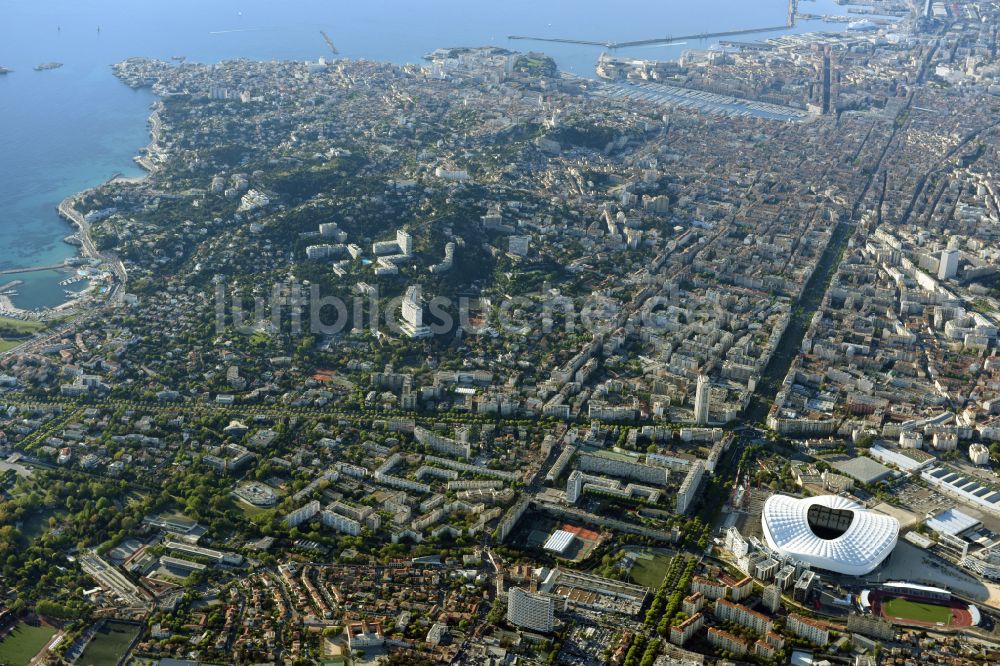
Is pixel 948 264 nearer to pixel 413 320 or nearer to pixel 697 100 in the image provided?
pixel 413 320

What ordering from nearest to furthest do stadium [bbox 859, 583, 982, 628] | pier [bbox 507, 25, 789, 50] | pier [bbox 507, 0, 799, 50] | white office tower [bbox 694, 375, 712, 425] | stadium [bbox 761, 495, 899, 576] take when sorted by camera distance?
stadium [bbox 859, 583, 982, 628] → stadium [bbox 761, 495, 899, 576] → white office tower [bbox 694, 375, 712, 425] → pier [bbox 507, 25, 789, 50] → pier [bbox 507, 0, 799, 50]

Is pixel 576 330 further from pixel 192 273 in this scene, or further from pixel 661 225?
pixel 192 273

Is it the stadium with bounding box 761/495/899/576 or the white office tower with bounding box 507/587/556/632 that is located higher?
the white office tower with bounding box 507/587/556/632

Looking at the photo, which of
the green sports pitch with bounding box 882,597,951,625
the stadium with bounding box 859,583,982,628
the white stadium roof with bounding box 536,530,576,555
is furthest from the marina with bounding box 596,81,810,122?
the green sports pitch with bounding box 882,597,951,625

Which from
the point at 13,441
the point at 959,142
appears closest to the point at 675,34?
the point at 959,142

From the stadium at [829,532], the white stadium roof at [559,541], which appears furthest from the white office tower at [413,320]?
the stadium at [829,532]

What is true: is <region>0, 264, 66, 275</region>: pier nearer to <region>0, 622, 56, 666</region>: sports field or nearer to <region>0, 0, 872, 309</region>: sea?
<region>0, 0, 872, 309</region>: sea
